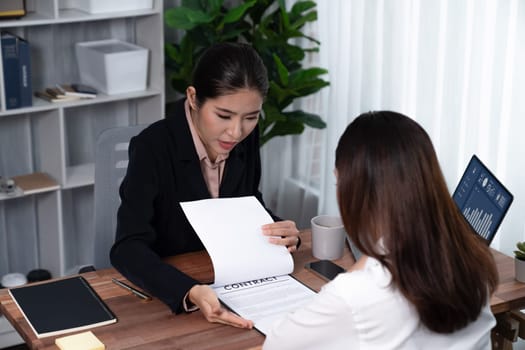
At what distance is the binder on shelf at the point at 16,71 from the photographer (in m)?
3.17

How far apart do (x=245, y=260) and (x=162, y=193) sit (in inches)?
13.3

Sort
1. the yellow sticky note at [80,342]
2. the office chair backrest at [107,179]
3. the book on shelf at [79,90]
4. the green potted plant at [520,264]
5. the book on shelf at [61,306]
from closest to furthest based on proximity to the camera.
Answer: the yellow sticky note at [80,342]
the book on shelf at [61,306]
the green potted plant at [520,264]
the office chair backrest at [107,179]
the book on shelf at [79,90]

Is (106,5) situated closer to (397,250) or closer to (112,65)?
(112,65)

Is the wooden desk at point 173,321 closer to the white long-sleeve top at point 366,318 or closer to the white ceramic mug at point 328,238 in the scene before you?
the white ceramic mug at point 328,238

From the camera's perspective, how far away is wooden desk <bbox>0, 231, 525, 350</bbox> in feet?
5.79

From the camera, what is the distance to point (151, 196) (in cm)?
215

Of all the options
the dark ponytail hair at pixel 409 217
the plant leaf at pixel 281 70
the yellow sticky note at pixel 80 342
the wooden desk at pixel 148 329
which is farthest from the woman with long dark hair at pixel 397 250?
the plant leaf at pixel 281 70

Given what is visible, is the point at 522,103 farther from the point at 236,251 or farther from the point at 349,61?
the point at 236,251

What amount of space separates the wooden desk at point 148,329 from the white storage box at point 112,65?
152 centimetres

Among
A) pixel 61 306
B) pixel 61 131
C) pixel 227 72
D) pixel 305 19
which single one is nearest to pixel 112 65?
pixel 61 131

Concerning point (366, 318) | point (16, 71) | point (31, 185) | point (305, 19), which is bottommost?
point (31, 185)

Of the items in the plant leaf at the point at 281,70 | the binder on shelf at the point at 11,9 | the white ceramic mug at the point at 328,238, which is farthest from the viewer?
the plant leaf at the point at 281,70

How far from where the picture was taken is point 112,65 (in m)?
3.41

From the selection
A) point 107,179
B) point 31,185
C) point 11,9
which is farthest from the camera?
point 31,185
